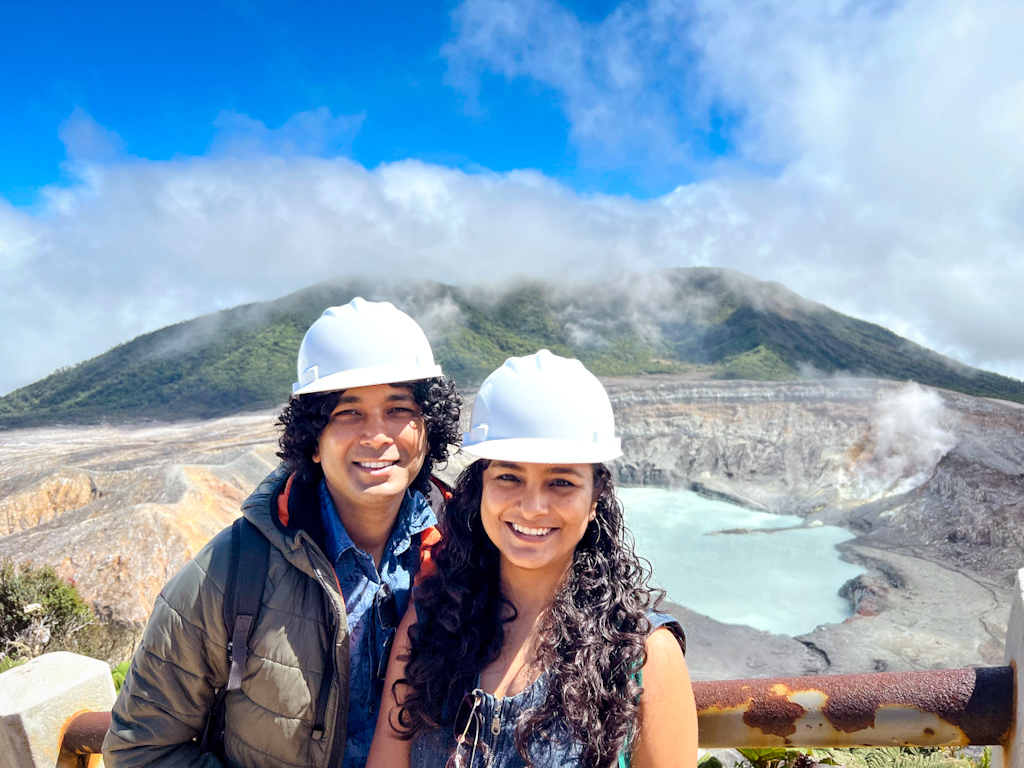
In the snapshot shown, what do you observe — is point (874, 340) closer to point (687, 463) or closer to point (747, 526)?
point (687, 463)

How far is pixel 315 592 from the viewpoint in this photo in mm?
2072

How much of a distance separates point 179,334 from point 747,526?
6453 centimetres

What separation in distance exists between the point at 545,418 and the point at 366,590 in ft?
2.87

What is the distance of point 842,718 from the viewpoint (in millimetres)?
1835

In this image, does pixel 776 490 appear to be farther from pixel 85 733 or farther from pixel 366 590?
pixel 85 733

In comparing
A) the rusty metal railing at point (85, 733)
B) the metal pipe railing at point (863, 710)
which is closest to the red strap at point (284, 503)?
the rusty metal railing at point (85, 733)

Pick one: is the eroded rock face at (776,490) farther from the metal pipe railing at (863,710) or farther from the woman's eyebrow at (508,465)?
the metal pipe railing at (863,710)

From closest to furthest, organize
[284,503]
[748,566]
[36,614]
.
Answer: [284,503]
[36,614]
[748,566]

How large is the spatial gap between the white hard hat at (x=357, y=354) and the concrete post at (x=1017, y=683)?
6.12 ft

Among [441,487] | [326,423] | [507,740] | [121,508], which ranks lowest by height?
[121,508]

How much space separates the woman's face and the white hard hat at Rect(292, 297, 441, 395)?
2.12 feet

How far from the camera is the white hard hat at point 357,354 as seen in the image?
2.41 meters

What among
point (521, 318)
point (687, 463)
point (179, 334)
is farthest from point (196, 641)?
point (521, 318)

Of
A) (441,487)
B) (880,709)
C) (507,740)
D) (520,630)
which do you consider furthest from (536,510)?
(880,709)
